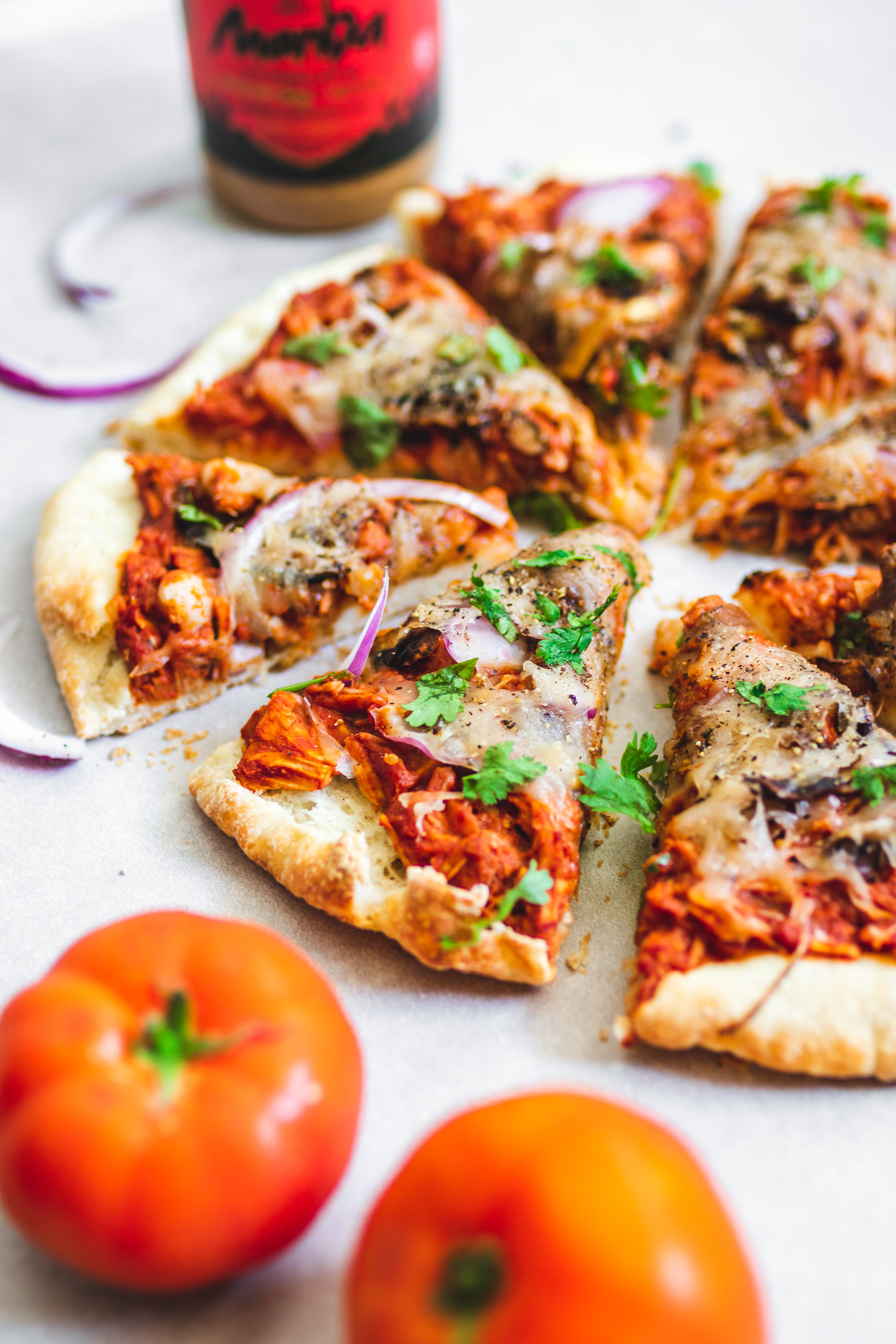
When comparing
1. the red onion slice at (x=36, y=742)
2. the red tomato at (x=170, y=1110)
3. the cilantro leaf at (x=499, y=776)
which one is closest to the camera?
the red tomato at (x=170, y=1110)

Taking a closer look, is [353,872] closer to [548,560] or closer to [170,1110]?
[170,1110]

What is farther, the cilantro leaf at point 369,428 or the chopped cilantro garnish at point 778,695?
the cilantro leaf at point 369,428

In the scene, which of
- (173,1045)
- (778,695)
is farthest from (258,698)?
(173,1045)

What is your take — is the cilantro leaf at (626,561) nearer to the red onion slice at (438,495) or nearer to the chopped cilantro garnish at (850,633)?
the red onion slice at (438,495)

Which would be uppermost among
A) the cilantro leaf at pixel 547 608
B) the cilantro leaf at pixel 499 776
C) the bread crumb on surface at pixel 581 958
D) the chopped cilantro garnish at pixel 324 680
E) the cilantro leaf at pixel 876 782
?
the cilantro leaf at pixel 547 608

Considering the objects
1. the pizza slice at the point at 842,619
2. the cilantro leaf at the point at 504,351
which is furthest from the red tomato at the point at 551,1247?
the cilantro leaf at the point at 504,351

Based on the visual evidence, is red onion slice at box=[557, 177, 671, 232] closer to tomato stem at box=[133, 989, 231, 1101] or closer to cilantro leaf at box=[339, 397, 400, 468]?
cilantro leaf at box=[339, 397, 400, 468]
